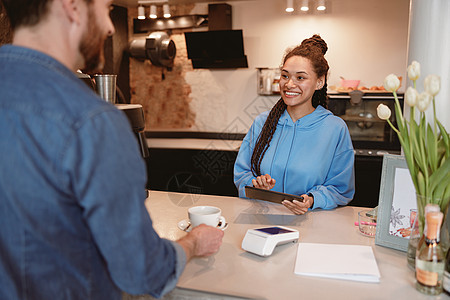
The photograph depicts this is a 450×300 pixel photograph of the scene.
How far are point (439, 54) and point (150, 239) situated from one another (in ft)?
4.04

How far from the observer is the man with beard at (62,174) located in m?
0.74

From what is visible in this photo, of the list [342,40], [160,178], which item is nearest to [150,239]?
[160,178]

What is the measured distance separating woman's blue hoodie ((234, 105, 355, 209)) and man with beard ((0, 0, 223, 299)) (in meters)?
1.34

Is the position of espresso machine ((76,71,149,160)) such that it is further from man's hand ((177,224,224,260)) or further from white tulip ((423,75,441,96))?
white tulip ((423,75,441,96))

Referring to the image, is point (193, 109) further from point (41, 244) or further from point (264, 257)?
point (41, 244)

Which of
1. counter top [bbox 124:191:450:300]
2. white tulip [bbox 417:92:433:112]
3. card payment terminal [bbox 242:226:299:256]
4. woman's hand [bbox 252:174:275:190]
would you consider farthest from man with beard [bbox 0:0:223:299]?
woman's hand [bbox 252:174:275:190]

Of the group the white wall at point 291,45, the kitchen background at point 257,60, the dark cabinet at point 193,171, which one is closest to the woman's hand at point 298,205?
the dark cabinet at point 193,171

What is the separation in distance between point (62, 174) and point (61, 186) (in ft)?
0.08

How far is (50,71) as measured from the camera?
0.78 meters

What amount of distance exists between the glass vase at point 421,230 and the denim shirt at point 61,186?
2.60 feet

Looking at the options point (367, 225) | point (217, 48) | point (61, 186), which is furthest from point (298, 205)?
point (217, 48)

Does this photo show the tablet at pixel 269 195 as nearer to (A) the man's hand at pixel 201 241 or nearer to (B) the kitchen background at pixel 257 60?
(A) the man's hand at pixel 201 241

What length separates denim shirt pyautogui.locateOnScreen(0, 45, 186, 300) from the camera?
2.41 feet

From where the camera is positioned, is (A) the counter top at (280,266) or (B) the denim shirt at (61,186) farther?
(A) the counter top at (280,266)
